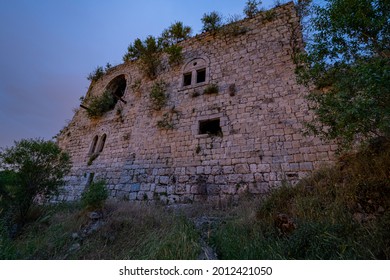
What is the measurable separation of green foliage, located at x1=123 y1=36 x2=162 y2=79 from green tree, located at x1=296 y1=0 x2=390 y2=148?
728 centimetres

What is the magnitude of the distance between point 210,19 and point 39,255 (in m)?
9.95

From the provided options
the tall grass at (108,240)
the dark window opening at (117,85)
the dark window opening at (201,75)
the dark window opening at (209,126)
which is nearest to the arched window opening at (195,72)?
the dark window opening at (201,75)

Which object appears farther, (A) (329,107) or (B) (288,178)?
(B) (288,178)

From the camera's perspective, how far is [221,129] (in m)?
6.37

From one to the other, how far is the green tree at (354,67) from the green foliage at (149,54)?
7.28 metres

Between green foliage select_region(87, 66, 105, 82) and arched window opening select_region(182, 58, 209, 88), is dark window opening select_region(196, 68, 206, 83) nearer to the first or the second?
arched window opening select_region(182, 58, 209, 88)

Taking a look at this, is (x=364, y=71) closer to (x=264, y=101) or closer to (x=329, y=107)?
(x=329, y=107)

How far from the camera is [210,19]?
855 cm

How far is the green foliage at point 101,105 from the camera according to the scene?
9.80 metres

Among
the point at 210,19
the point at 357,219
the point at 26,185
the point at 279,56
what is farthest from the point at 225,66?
the point at 26,185

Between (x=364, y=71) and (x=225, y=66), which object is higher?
(x=225, y=66)

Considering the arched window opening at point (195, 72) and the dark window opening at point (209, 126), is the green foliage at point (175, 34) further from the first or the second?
the dark window opening at point (209, 126)

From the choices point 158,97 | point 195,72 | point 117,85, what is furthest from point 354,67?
point 117,85

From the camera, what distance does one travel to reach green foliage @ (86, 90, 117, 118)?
9797mm
